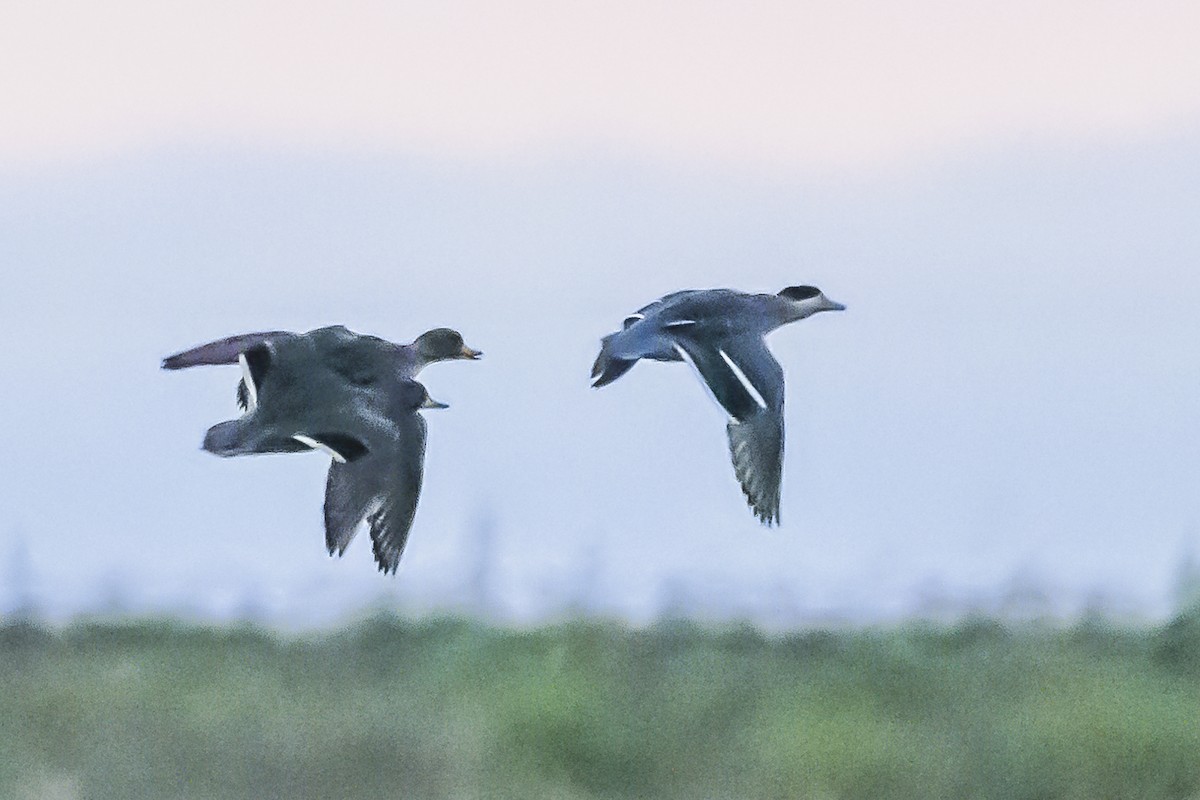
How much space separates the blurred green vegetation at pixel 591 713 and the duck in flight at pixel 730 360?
2482 millimetres

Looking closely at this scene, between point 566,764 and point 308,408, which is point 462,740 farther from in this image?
point 308,408

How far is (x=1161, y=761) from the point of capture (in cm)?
992

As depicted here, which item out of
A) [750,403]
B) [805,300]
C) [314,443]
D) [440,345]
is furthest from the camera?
[805,300]

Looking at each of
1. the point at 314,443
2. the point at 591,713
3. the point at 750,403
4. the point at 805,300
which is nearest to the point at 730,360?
the point at 750,403

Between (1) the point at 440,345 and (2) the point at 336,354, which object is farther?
(1) the point at 440,345

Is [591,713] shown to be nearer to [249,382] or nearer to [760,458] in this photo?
[760,458]

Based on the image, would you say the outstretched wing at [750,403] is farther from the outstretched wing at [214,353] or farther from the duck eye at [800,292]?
the outstretched wing at [214,353]

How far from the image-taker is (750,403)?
687 cm

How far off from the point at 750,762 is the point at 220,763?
2427 mm

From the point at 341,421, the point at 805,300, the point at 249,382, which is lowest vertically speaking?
the point at 341,421

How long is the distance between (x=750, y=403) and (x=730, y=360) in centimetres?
16

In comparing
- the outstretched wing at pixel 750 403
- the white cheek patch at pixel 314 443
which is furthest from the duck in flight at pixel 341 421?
the outstretched wing at pixel 750 403

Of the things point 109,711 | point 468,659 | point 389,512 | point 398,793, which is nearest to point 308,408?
A: point 389,512

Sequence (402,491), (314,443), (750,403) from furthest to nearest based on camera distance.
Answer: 1. (750,403)
2. (402,491)
3. (314,443)
